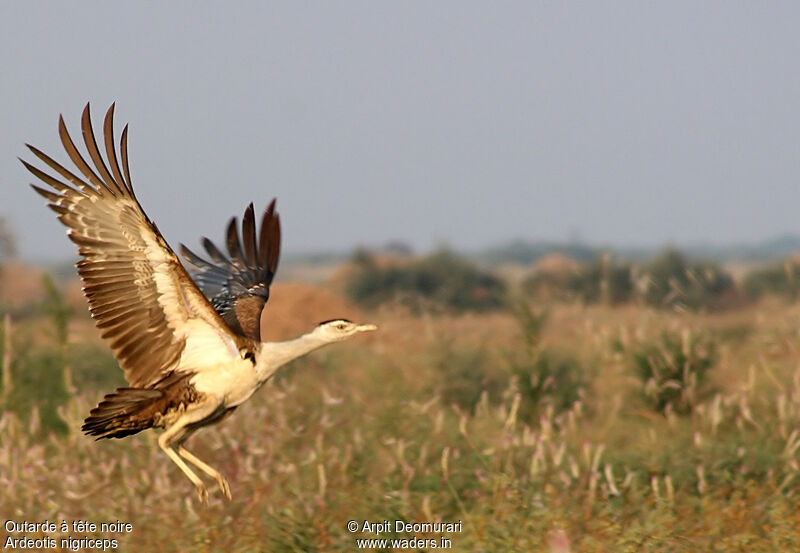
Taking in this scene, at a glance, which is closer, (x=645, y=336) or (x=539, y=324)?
(x=539, y=324)

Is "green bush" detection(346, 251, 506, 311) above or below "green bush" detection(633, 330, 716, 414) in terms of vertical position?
below

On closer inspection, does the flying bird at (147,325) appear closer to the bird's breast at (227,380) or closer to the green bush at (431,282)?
the bird's breast at (227,380)

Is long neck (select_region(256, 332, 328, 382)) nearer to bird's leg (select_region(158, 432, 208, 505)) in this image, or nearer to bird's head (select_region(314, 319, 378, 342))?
bird's head (select_region(314, 319, 378, 342))

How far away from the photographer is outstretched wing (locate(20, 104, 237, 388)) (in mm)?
5555

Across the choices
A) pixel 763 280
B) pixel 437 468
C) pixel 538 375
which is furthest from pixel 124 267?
pixel 763 280

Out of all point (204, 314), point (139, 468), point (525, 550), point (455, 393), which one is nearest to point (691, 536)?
point (525, 550)

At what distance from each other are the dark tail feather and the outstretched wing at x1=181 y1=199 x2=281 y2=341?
76cm

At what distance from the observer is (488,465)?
6758mm

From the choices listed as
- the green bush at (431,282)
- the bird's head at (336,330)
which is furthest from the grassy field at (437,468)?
the green bush at (431,282)

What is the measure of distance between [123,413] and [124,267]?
81cm

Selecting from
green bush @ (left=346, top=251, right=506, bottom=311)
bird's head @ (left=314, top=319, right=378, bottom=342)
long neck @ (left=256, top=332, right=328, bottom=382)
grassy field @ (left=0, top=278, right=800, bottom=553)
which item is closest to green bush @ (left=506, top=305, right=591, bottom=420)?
grassy field @ (left=0, top=278, right=800, bottom=553)

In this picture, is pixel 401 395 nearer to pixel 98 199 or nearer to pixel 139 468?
pixel 139 468

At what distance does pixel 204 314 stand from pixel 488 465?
7.39 feet

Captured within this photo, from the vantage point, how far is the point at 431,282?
37.8 metres
